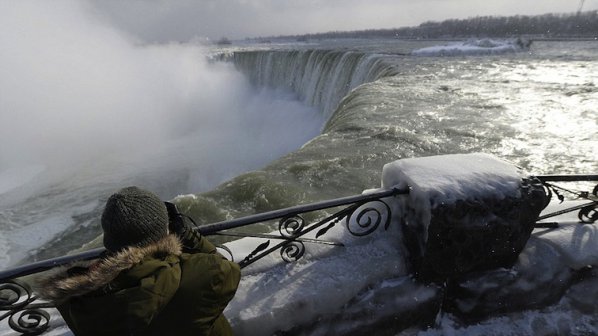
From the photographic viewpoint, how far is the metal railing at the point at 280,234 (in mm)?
1984

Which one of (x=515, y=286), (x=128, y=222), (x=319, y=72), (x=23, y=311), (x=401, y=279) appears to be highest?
(x=128, y=222)

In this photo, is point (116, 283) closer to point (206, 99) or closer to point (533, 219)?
point (533, 219)

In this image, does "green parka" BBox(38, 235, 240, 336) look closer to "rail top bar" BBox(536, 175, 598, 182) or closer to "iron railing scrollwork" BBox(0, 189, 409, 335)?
"iron railing scrollwork" BBox(0, 189, 409, 335)

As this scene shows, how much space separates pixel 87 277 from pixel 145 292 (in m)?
0.24

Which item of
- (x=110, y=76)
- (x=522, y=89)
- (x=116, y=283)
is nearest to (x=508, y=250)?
(x=116, y=283)

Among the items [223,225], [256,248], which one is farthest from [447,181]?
[223,225]

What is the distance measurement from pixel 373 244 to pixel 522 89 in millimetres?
13868

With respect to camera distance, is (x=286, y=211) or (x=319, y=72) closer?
(x=286, y=211)

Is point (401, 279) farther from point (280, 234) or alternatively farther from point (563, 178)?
point (563, 178)

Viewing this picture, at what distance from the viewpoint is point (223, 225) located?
2242 mm

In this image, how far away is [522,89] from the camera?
13562mm

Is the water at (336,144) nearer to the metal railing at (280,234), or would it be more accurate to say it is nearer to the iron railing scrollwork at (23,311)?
the metal railing at (280,234)

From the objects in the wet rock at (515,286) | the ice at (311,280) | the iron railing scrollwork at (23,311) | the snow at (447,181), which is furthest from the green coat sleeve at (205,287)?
the wet rock at (515,286)

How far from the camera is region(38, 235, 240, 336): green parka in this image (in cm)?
131
